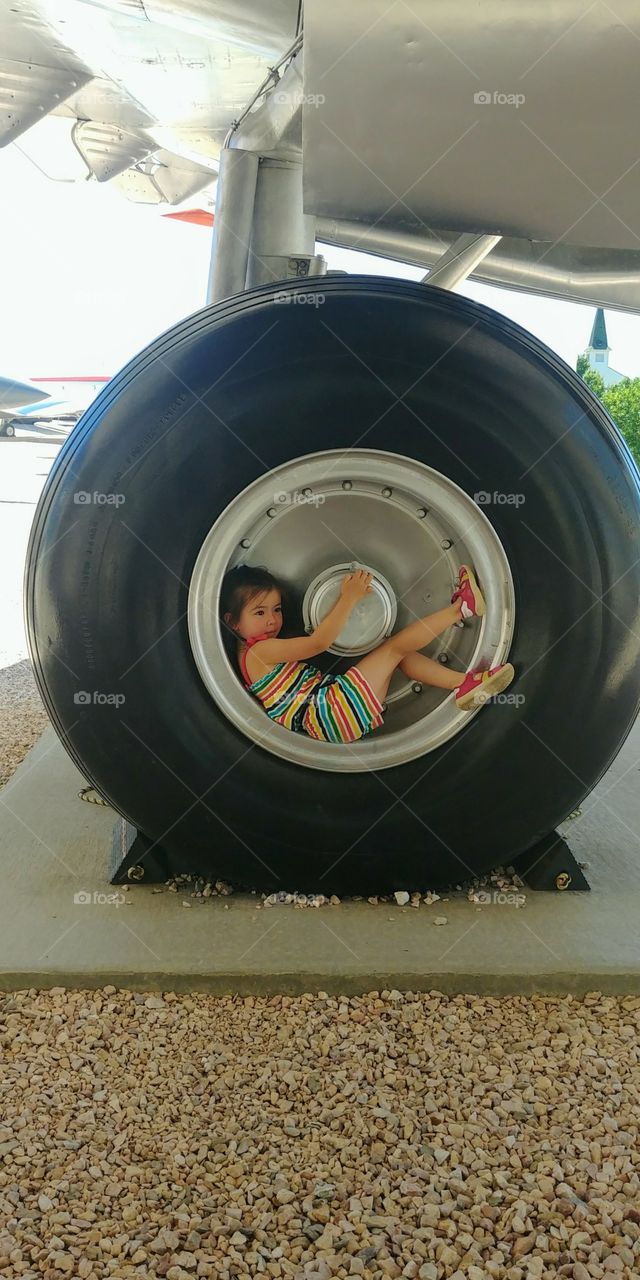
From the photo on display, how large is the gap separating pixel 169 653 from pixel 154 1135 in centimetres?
78

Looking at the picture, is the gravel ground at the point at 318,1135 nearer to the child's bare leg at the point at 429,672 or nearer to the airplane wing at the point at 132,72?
the child's bare leg at the point at 429,672

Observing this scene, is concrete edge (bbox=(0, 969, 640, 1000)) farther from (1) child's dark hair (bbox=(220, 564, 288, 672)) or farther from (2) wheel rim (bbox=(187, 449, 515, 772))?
(1) child's dark hair (bbox=(220, 564, 288, 672))

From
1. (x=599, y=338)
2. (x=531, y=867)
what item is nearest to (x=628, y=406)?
(x=599, y=338)

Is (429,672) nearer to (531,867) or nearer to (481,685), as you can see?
(481,685)

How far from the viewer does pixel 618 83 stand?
1.52m

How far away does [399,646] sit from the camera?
1.89 m

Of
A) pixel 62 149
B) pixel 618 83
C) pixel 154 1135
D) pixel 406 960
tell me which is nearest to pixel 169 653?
pixel 406 960
